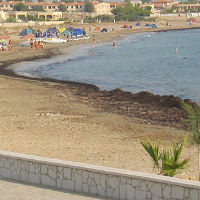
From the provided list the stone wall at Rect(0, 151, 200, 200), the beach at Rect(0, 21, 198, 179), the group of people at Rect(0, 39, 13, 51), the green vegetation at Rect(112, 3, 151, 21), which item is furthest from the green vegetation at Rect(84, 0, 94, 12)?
the stone wall at Rect(0, 151, 200, 200)

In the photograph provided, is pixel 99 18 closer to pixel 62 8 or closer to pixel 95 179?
pixel 62 8

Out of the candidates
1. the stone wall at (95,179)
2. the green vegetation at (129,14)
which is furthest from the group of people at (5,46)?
the green vegetation at (129,14)

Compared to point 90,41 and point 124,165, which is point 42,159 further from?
point 90,41

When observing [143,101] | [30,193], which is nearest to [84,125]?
[143,101]

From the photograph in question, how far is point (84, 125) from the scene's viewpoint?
2002 cm

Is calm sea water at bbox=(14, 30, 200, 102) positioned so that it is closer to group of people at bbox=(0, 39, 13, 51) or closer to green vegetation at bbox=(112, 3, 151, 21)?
group of people at bbox=(0, 39, 13, 51)

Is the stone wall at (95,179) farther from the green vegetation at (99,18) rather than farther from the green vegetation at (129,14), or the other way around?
the green vegetation at (129,14)

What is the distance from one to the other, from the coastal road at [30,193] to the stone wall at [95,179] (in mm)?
185

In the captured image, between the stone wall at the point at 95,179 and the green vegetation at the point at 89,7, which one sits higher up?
the stone wall at the point at 95,179

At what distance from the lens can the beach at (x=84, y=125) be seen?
15328 millimetres

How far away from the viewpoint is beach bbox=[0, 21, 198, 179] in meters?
15.3

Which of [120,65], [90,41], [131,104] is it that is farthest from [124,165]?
[90,41]

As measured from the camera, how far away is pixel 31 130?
61.7 feet

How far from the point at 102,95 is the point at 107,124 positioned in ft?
31.1
